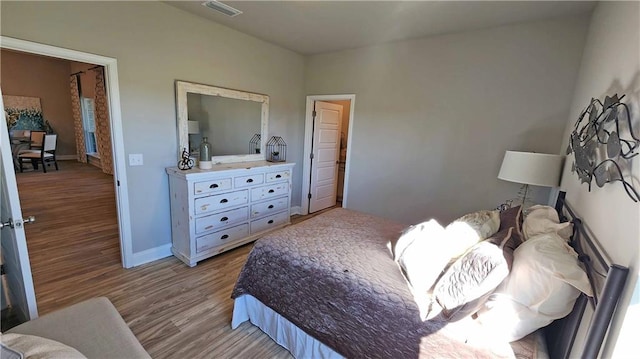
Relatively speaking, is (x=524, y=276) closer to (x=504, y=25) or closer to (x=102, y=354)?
(x=102, y=354)

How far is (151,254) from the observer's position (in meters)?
2.96

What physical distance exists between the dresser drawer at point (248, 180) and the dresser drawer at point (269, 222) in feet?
1.67

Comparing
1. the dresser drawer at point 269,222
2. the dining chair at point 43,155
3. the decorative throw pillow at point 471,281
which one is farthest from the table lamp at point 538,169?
the dining chair at point 43,155

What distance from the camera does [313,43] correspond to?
12.1 feet

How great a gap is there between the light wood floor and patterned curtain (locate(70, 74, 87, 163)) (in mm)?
4300

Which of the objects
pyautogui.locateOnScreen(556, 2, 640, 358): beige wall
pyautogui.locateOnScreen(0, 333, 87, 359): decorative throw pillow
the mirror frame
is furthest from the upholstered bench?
the mirror frame

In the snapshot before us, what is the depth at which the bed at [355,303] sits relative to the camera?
3.82 ft

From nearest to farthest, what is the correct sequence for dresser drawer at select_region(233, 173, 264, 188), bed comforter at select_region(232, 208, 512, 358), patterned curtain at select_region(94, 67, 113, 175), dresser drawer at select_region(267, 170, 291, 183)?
1. bed comforter at select_region(232, 208, 512, 358)
2. dresser drawer at select_region(233, 173, 264, 188)
3. dresser drawer at select_region(267, 170, 291, 183)
4. patterned curtain at select_region(94, 67, 113, 175)

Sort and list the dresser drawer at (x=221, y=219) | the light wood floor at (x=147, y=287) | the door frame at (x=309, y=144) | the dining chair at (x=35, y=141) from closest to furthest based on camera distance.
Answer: the light wood floor at (x=147, y=287), the dresser drawer at (x=221, y=219), the door frame at (x=309, y=144), the dining chair at (x=35, y=141)

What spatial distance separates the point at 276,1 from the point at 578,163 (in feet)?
8.77

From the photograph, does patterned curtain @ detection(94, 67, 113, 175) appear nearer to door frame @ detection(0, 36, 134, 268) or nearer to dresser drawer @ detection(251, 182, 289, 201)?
door frame @ detection(0, 36, 134, 268)

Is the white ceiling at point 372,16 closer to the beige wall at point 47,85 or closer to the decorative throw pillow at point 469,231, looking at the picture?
the decorative throw pillow at point 469,231

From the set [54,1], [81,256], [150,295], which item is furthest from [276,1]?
[81,256]

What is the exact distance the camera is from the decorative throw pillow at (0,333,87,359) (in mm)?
886
